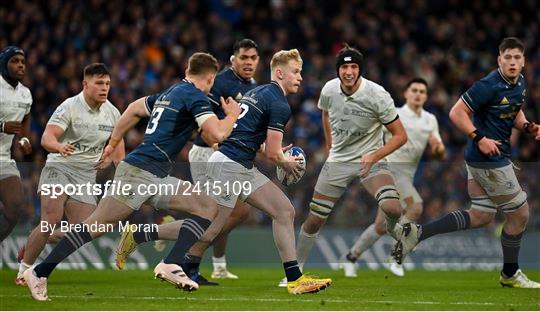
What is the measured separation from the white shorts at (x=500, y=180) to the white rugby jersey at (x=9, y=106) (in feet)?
19.0

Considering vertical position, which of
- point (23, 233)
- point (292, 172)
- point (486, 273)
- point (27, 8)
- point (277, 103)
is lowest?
point (486, 273)

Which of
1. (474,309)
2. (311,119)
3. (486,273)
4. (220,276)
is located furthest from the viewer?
(311,119)

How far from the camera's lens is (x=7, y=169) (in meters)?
13.2

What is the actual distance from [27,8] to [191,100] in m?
12.8

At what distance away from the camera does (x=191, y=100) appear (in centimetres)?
1086

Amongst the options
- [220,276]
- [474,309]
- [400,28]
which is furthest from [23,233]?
[400,28]

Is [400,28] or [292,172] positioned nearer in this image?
[292,172]

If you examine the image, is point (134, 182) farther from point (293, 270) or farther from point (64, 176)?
point (64, 176)

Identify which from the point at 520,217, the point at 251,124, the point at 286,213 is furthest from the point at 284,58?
the point at 520,217

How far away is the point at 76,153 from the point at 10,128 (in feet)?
2.79

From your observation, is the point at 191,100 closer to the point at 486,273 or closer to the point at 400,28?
the point at 486,273

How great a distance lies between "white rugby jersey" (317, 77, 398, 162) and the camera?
13148mm

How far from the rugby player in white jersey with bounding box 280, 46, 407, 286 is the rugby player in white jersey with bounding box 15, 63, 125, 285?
2.59 meters

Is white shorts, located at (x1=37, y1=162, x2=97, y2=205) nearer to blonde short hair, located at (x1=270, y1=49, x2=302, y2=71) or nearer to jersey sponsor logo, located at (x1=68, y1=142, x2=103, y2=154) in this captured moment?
jersey sponsor logo, located at (x1=68, y1=142, x2=103, y2=154)
